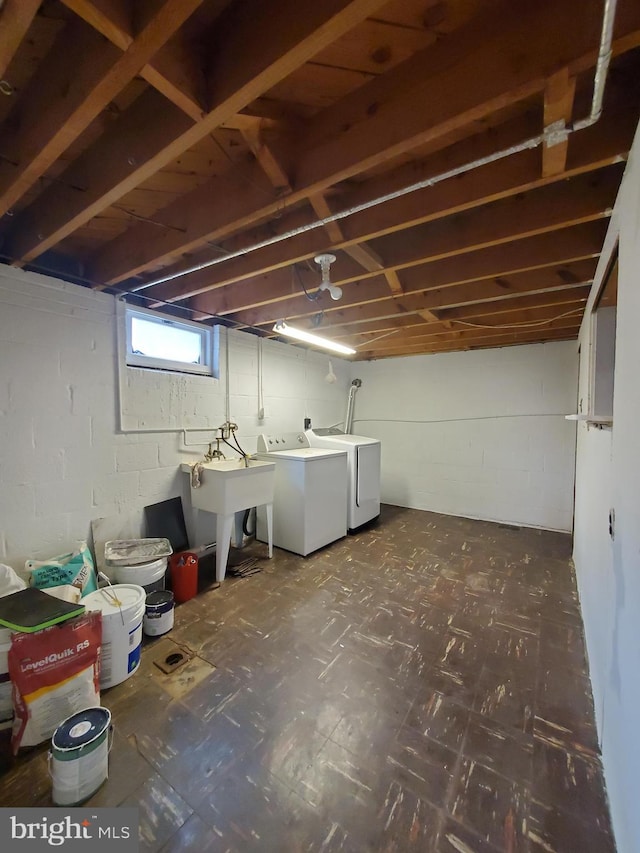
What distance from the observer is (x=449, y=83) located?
0.95 m

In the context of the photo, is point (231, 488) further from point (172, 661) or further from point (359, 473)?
point (359, 473)

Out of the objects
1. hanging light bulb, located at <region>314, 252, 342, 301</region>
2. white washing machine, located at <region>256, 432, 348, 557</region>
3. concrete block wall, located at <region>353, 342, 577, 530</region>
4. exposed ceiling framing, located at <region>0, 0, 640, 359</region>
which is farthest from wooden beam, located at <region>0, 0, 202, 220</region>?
concrete block wall, located at <region>353, 342, 577, 530</region>

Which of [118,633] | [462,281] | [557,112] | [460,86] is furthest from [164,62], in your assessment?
[118,633]

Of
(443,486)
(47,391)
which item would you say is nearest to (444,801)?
(47,391)

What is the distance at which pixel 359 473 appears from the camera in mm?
3916

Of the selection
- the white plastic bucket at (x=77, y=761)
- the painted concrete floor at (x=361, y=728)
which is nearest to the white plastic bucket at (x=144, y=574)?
the painted concrete floor at (x=361, y=728)

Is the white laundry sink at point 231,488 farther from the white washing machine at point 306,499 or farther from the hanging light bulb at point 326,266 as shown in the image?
the hanging light bulb at point 326,266

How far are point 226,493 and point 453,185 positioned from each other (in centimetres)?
240

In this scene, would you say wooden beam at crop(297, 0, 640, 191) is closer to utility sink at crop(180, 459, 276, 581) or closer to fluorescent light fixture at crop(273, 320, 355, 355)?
fluorescent light fixture at crop(273, 320, 355, 355)

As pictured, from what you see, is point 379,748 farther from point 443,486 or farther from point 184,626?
point 443,486

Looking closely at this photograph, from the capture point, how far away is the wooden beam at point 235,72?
2.50 feet

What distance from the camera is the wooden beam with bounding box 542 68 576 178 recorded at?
33.7 inches

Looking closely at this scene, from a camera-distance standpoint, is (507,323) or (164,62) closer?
(164,62)

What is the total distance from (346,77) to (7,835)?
269 centimetres
